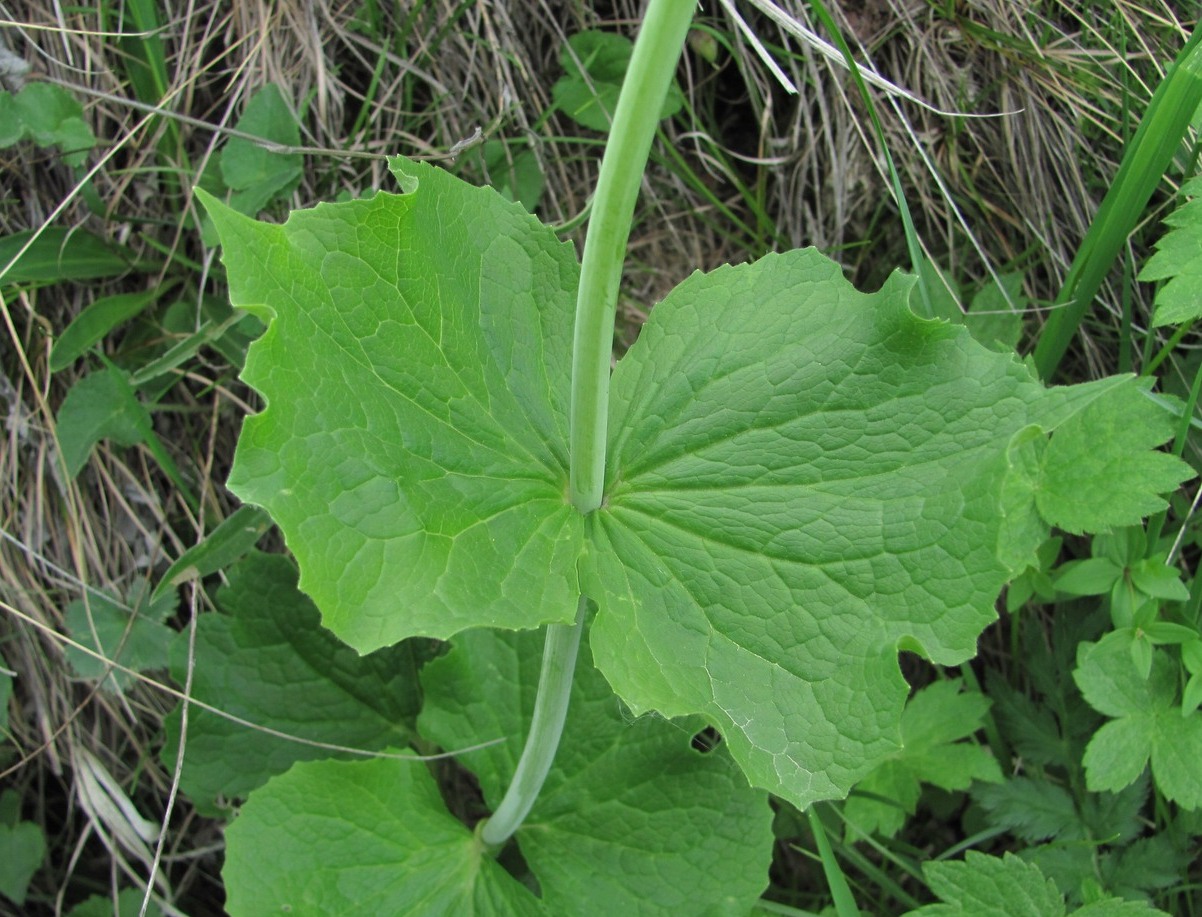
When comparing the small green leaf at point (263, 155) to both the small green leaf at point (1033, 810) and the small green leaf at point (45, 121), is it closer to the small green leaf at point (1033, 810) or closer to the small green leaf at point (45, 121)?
the small green leaf at point (45, 121)

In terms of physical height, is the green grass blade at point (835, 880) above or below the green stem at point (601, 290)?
Answer: below

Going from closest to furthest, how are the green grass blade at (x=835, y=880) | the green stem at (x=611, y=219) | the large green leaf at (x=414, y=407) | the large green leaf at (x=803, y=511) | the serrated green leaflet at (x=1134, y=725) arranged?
the green stem at (x=611, y=219) → the large green leaf at (x=414, y=407) → the large green leaf at (x=803, y=511) → the green grass blade at (x=835, y=880) → the serrated green leaflet at (x=1134, y=725)

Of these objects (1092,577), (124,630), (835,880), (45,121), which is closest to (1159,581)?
(1092,577)

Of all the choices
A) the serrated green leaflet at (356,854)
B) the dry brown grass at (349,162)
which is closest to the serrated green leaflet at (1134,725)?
the dry brown grass at (349,162)

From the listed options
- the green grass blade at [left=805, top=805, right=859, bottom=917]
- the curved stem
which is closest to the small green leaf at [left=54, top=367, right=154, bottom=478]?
the curved stem

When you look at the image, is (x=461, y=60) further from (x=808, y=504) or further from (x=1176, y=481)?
(x=1176, y=481)

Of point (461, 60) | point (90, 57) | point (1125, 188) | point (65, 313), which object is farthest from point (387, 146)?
point (1125, 188)

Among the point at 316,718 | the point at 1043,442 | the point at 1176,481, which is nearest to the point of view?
the point at 1176,481

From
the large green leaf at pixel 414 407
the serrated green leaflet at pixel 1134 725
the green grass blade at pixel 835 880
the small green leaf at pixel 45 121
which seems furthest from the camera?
the small green leaf at pixel 45 121
